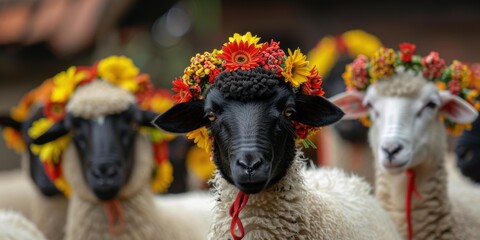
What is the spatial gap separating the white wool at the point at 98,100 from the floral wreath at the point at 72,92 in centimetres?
7

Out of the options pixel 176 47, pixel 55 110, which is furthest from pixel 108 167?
pixel 176 47

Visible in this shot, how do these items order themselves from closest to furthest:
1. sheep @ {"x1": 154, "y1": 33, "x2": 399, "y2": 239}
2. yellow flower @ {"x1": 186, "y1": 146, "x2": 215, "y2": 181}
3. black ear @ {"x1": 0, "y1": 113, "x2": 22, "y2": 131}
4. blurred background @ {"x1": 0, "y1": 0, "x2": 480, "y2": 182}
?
sheep @ {"x1": 154, "y1": 33, "x2": 399, "y2": 239} → black ear @ {"x1": 0, "y1": 113, "x2": 22, "y2": 131} → yellow flower @ {"x1": 186, "y1": 146, "x2": 215, "y2": 181} → blurred background @ {"x1": 0, "y1": 0, "x2": 480, "y2": 182}

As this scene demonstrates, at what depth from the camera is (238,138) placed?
3750 millimetres

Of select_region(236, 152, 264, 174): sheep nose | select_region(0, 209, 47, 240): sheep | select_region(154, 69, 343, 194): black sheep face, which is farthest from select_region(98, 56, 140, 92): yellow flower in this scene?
select_region(236, 152, 264, 174): sheep nose

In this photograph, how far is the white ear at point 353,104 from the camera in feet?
18.3

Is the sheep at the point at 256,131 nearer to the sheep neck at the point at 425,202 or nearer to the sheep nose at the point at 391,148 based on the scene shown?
the sheep nose at the point at 391,148

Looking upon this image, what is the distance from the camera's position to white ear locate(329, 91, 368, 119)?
5.57m

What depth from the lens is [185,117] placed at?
413 cm

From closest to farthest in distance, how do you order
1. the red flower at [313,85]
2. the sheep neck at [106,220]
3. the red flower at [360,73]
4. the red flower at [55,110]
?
the red flower at [313,85]
the red flower at [360,73]
the sheep neck at [106,220]
the red flower at [55,110]

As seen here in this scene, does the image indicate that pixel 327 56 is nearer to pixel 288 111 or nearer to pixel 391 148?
pixel 391 148

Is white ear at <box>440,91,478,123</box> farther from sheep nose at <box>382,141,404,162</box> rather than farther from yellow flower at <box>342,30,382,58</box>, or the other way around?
yellow flower at <box>342,30,382,58</box>

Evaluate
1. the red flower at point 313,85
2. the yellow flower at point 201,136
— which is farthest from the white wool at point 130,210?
the red flower at point 313,85

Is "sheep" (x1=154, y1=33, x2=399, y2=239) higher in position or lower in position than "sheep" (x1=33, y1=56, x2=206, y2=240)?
higher

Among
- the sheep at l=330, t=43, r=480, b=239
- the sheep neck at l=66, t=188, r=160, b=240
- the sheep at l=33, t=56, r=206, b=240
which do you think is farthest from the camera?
the sheep neck at l=66, t=188, r=160, b=240
